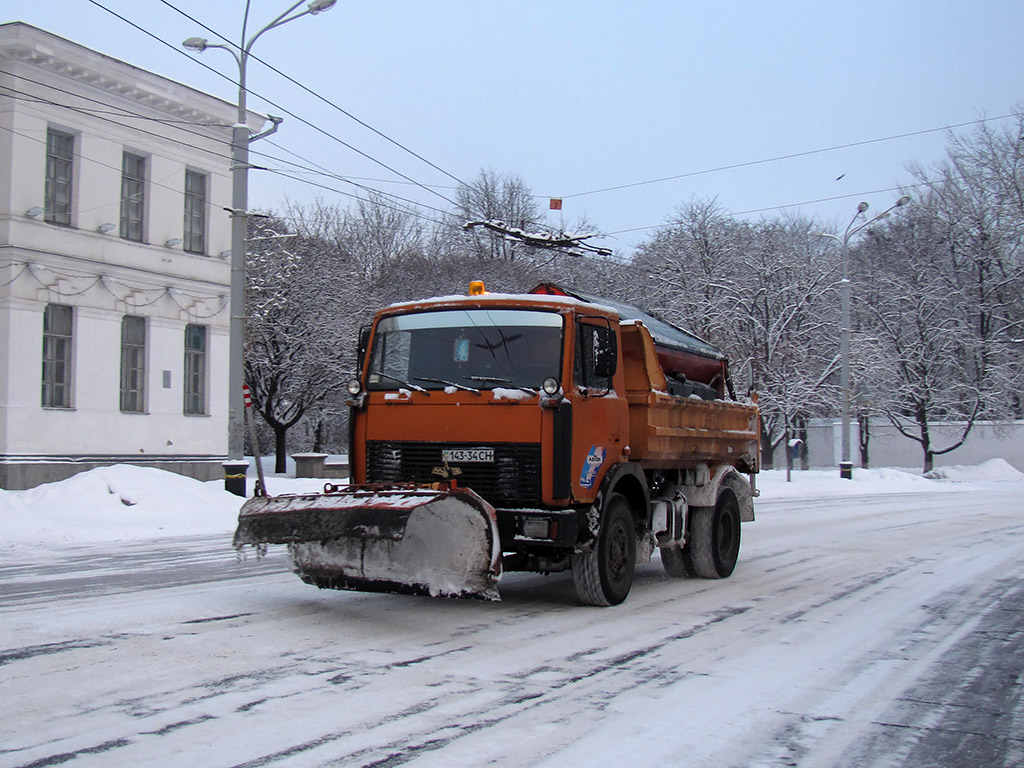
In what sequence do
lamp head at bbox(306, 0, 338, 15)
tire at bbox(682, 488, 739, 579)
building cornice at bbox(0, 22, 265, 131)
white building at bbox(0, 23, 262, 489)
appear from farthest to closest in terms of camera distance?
white building at bbox(0, 23, 262, 489), building cornice at bbox(0, 22, 265, 131), lamp head at bbox(306, 0, 338, 15), tire at bbox(682, 488, 739, 579)

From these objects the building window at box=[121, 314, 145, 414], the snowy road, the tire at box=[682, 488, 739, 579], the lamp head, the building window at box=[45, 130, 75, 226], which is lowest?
the snowy road

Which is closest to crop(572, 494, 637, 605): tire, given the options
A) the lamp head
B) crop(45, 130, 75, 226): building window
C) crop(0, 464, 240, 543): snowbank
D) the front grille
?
the front grille

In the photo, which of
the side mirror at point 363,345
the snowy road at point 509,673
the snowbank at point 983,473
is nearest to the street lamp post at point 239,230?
the snowy road at point 509,673

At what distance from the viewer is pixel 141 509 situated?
56.5 ft

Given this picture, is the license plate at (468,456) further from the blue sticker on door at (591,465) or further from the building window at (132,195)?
the building window at (132,195)

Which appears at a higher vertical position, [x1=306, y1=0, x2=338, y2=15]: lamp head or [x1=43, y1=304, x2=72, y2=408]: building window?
[x1=306, y1=0, x2=338, y2=15]: lamp head

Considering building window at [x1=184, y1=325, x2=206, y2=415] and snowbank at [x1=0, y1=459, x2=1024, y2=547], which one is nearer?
snowbank at [x1=0, y1=459, x2=1024, y2=547]

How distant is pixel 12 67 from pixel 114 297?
524cm

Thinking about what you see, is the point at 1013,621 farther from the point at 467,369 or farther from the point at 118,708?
the point at 118,708

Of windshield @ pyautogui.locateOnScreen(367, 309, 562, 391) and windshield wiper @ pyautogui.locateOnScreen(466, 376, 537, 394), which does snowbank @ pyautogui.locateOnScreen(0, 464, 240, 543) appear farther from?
windshield wiper @ pyautogui.locateOnScreen(466, 376, 537, 394)

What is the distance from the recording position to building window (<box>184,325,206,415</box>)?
25766mm

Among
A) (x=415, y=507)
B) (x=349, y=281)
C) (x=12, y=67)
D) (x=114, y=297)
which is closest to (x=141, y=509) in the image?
(x=114, y=297)

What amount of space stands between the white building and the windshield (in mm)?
15303

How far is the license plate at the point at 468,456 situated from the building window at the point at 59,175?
678 inches
